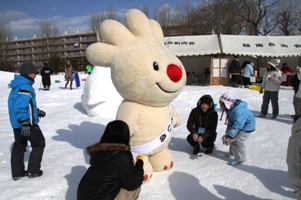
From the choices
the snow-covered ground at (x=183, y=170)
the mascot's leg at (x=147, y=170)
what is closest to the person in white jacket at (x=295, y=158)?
the snow-covered ground at (x=183, y=170)

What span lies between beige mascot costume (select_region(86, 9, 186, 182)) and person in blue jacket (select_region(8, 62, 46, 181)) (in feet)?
3.03

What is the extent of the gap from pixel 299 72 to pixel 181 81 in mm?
3759

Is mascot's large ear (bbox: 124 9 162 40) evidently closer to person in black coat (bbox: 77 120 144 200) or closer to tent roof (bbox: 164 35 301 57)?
person in black coat (bbox: 77 120 144 200)

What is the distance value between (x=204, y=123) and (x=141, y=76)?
1637mm

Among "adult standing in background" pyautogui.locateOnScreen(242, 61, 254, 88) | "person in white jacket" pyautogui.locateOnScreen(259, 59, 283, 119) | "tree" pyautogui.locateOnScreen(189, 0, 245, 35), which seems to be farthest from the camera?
"tree" pyautogui.locateOnScreen(189, 0, 245, 35)

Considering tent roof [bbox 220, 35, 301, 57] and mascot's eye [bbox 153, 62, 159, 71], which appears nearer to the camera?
mascot's eye [bbox 153, 62, 159, 71]

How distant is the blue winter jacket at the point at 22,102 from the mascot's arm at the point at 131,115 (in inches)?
47.0

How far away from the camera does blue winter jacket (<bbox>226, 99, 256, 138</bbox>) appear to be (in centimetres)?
320

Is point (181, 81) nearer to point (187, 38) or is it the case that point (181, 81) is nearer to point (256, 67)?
point (187, 38)

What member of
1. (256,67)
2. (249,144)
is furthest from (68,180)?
(256,67)

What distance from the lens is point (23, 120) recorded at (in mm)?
2912

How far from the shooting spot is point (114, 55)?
2.87 m

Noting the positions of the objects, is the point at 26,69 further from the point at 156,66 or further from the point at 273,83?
the point at 273,83

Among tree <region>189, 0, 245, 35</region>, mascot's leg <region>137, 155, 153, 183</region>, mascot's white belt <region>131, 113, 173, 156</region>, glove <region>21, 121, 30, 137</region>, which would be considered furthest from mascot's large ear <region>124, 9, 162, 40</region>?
tree <region>189, 0, 245, 35</region>
